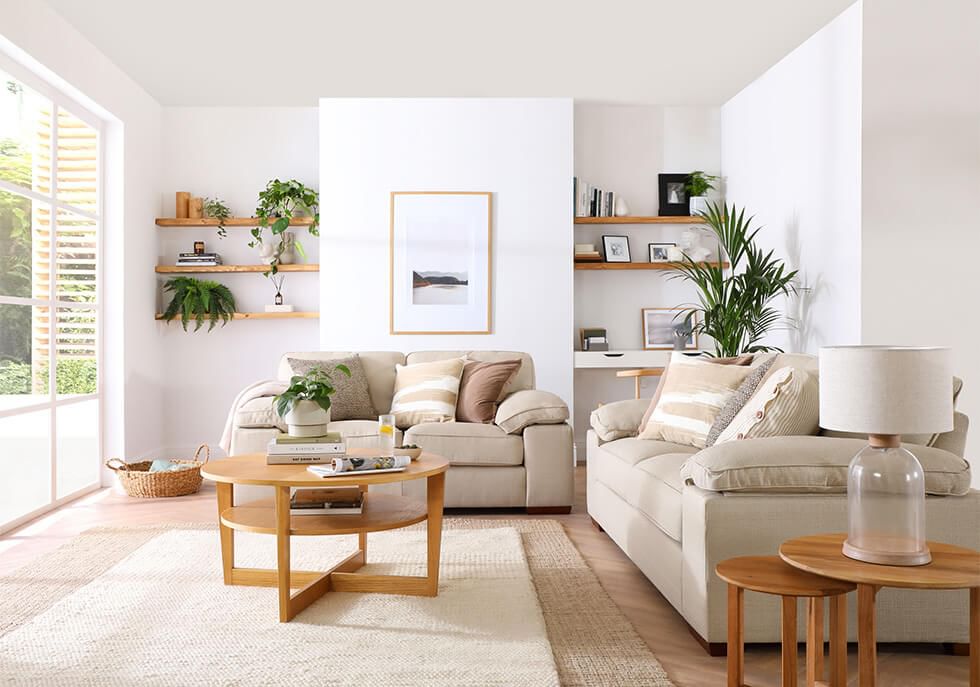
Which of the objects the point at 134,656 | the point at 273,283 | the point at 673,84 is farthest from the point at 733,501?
the point at 273,283

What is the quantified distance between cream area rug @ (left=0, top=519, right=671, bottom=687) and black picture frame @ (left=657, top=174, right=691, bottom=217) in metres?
3.47

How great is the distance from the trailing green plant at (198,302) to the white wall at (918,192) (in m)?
4.43

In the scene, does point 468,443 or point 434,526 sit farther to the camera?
point 468,443

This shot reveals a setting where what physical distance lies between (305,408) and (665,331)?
3.92 m

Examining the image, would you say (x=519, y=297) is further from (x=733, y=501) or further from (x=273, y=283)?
(x=733, y=501)

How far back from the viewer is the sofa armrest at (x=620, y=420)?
3902 millimetres

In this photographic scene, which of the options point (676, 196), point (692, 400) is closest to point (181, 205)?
point (676, 196)

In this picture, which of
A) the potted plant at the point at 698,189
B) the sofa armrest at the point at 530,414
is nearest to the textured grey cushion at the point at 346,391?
the sofa armrest at the point at 530,414

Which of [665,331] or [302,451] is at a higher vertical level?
[665,331]

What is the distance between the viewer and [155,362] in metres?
6.19

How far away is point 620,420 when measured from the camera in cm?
392

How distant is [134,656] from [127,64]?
422 cm

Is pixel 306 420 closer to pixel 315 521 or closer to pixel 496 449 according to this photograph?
pixel 315 521

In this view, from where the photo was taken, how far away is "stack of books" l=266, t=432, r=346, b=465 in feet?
9.80
